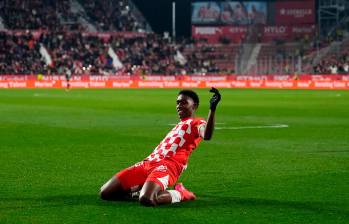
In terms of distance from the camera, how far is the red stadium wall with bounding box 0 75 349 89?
67312 millimetres

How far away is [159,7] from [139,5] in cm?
262

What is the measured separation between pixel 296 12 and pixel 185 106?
7855 cm

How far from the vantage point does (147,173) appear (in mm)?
10391

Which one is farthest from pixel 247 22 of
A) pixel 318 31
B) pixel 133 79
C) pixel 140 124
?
pixel 140 124

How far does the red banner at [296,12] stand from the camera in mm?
86812

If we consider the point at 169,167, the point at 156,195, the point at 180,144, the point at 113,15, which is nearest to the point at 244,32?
the point at 113,15

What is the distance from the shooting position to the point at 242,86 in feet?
229

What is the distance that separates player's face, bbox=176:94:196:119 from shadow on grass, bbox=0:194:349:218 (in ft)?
3.67

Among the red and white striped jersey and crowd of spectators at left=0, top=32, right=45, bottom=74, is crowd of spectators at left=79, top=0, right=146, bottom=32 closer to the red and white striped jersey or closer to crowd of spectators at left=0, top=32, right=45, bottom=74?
crowd of spectators at left=0, top=32, right=45, bottom=74

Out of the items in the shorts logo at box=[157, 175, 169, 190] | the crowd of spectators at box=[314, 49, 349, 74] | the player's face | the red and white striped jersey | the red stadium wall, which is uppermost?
the player's face


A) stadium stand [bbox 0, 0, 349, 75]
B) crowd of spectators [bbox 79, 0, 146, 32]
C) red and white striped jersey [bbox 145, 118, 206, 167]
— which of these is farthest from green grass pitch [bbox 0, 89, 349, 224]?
crowd of spectators [bbox 79, 0, 146, 32]

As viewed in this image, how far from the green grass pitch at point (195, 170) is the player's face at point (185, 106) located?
3.70ft

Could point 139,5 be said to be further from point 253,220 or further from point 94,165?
point 253,220

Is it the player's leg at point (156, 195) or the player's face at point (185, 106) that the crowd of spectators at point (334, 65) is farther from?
the player's leg at point (156, 195)
